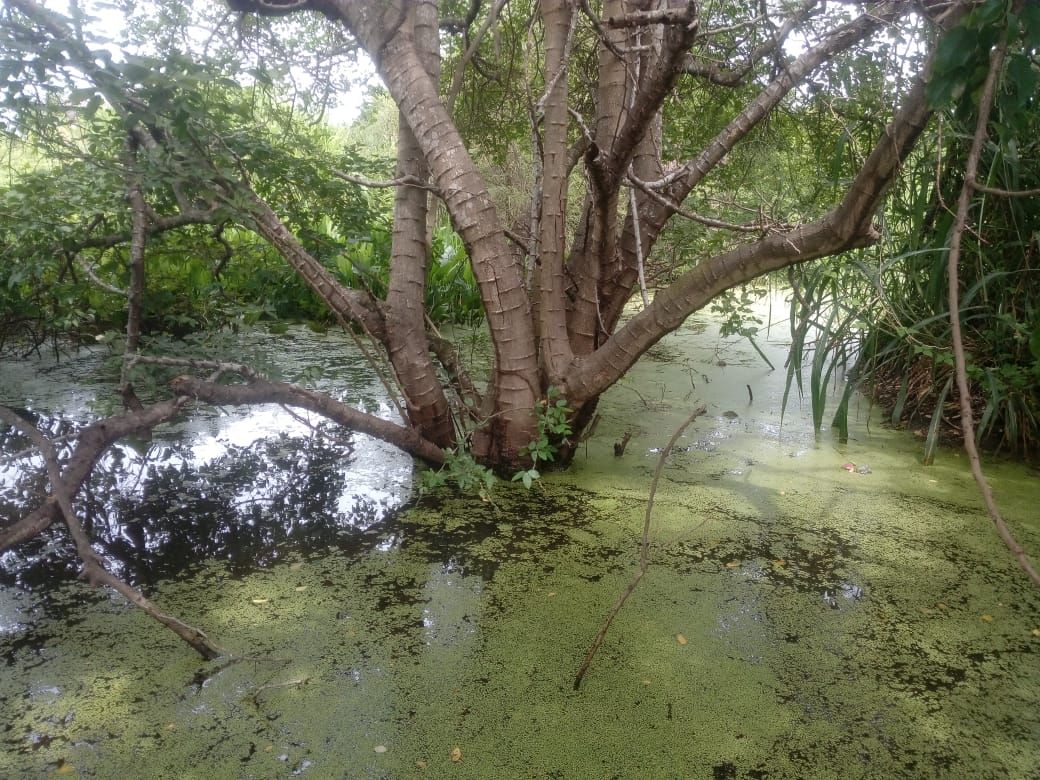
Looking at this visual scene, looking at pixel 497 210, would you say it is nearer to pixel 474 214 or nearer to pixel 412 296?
pixel 474 214

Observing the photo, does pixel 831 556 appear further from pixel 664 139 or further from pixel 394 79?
pixel 664 139

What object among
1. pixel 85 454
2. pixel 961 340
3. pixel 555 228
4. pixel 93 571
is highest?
pixel 555 228

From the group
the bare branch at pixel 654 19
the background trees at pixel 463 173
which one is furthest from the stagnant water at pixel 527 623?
the bare branch at pixel 654 19

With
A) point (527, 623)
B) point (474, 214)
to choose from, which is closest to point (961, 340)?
point (527, 623)

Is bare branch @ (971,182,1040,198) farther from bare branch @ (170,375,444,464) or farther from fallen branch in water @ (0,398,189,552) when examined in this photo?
bare branch @ (170,375,444,464)

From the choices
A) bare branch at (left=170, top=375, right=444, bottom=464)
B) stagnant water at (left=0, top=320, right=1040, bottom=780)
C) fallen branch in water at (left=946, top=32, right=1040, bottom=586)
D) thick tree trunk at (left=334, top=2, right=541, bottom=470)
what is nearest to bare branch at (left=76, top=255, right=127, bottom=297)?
bare branch at (left=170, top=375, right=444, bottom=464)

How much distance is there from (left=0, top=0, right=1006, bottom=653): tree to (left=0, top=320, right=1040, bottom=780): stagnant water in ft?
0.91

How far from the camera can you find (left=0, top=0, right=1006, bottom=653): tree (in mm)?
1688

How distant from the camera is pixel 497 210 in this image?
228cm

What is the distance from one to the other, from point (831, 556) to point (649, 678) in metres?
0.70

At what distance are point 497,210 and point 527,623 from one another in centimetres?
119

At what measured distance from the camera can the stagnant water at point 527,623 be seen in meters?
1.22

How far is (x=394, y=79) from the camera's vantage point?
2.05 meters

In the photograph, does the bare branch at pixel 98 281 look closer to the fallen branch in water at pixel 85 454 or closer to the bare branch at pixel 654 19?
the fallen branch in water at pixel 85 454
